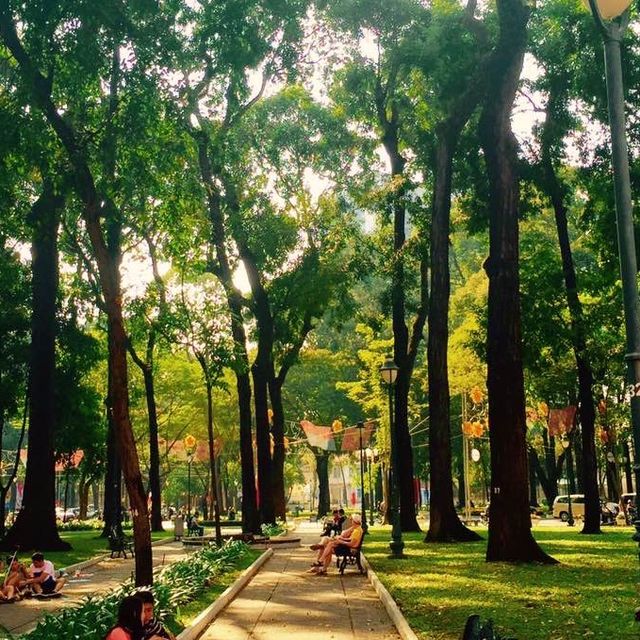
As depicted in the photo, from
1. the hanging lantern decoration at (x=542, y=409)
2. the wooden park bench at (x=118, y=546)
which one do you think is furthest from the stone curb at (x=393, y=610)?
the hanging lantern decoration at (x=542, y=409)

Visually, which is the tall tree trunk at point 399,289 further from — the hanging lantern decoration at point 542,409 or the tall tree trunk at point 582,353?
the hanging lantern decoration at point 542,409

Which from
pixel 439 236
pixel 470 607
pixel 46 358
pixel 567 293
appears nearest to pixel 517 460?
pixel 470 607

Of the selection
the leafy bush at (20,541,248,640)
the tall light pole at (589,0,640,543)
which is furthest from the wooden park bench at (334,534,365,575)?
the tall light pole at (589,0,640,543)

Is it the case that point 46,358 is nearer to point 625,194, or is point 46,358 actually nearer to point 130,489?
point 130,489

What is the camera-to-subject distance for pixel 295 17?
1855cm

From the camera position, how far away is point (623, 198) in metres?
8.09

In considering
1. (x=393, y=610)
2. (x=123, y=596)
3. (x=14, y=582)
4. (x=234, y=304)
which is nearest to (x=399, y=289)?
(x=234, y=304)

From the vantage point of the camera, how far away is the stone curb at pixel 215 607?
10798 mm

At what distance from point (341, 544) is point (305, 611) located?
550cm

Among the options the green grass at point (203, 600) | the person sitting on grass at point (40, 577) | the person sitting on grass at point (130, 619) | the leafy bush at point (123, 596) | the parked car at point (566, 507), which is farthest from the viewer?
the parked car at point (566, 507)

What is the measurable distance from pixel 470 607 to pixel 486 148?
1091 cm

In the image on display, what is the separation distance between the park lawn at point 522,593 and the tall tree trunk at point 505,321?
0.88 m

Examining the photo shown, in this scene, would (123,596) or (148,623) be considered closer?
(148,623)

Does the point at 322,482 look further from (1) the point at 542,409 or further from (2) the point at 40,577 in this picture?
(2) the point at 40,577
